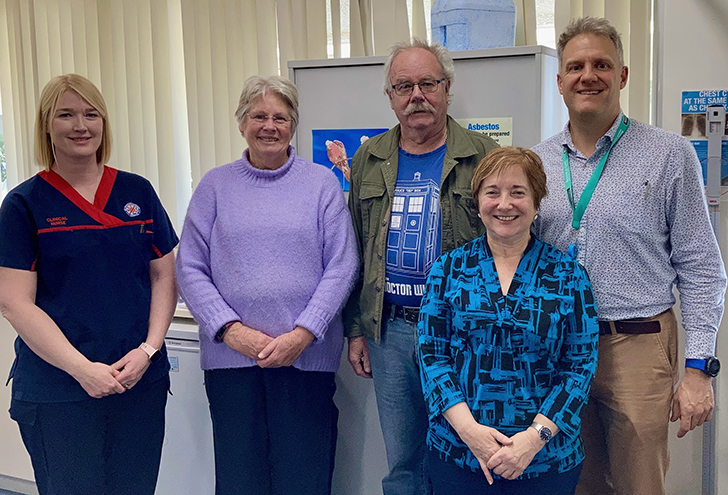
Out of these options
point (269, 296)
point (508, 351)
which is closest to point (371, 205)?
point (269, 296)

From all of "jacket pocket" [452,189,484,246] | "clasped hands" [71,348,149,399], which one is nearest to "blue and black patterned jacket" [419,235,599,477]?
"jacket pocket" [452,189,484,246]

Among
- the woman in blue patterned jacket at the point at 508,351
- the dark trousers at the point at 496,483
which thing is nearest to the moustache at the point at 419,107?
the woman in blue patterned jacket at the point at 508,351

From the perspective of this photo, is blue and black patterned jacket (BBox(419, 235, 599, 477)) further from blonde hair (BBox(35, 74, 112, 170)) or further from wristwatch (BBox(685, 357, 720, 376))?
blonde hair (BBox(35, 74, 112, 170))

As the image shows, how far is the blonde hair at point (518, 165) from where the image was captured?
1.49 meters

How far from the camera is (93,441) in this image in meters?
1.70

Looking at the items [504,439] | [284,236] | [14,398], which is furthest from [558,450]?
[14,398]

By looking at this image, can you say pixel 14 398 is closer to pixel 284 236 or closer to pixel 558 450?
pixel 284 236

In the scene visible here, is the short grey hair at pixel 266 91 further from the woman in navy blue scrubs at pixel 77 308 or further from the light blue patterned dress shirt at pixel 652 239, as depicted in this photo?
the light blue patterned dress shirt at pixel 652 239

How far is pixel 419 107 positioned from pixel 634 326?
799mm

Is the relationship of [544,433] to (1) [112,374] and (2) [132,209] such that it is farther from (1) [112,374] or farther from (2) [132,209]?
(2) [132,209]

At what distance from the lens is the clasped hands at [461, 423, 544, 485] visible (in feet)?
4.54

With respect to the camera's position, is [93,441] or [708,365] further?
[93,441]

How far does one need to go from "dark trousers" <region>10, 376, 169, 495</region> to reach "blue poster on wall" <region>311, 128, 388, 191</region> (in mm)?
983

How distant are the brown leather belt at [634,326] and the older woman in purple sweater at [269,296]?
2.28ft
